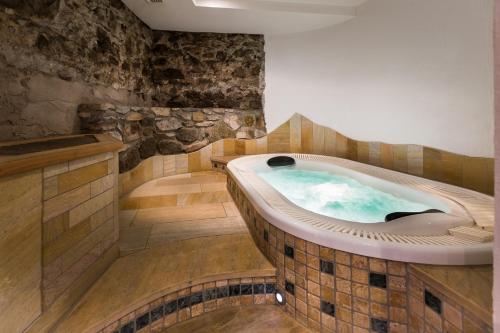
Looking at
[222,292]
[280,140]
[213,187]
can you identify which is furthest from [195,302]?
[280,140]

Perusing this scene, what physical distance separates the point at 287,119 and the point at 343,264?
2828 mm


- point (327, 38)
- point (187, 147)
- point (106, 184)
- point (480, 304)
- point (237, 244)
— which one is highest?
point (327, 38)

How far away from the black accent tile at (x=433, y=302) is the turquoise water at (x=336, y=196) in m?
0.81

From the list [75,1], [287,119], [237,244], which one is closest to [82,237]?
[237,244]

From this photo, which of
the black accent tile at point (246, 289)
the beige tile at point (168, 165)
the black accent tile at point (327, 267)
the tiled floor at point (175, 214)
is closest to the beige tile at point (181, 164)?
the beige tile at point (168, 165)

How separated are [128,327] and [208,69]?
3.16 metres

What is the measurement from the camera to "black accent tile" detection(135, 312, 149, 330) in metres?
0.98

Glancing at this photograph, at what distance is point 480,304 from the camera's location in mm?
612

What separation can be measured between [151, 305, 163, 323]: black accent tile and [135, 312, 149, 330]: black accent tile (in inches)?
0.9

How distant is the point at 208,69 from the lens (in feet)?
11.4

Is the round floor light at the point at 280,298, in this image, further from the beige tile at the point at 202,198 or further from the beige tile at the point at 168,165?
the beige tile at the point at 168,165

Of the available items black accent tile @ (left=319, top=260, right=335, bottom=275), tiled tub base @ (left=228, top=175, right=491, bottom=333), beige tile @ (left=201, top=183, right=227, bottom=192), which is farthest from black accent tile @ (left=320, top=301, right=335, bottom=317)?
beige tile @ (left=201, top=183, right=227, bottom=192)

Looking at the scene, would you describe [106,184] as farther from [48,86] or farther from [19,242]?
[48,86]

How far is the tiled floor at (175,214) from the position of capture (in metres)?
1.52
